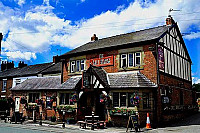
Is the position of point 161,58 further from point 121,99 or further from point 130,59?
point 121,99

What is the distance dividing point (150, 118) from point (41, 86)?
44.9 feet

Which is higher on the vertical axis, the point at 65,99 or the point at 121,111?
the point at 65,99

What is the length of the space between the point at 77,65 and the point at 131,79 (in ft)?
25.0

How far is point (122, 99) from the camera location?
704 inches

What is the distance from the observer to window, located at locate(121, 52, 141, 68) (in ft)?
62.6

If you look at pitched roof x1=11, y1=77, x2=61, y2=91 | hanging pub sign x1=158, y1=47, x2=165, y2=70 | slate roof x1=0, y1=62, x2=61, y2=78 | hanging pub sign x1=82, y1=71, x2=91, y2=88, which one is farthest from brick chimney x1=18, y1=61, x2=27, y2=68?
hanging pub sign x1=158, y1=47, x2=165, y2=70

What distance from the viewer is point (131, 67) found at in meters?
19.2

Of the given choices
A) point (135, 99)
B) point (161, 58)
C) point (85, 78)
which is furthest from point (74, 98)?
point (161, 58)

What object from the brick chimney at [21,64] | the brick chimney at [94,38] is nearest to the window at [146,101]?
the brick chimney at [94,38]

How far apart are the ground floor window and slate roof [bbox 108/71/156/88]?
2.39ft

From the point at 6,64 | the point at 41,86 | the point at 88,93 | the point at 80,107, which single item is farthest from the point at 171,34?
the point at 6,64

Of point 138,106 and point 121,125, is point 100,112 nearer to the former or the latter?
point 121,125

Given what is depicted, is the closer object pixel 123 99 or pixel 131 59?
pixel 123 99

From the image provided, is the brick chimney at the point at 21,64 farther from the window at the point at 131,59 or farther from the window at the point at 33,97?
the window at the point at 131,59
